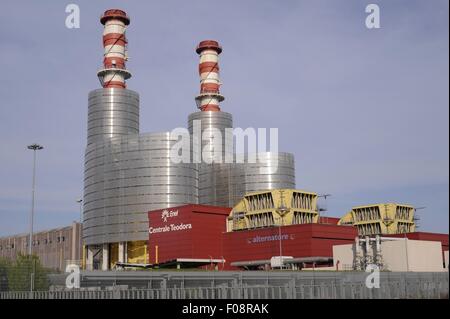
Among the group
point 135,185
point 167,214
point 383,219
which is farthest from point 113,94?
point 383,219

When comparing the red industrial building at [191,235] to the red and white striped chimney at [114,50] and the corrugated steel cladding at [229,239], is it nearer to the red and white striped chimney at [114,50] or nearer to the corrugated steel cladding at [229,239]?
the corrugated steel cladding at [229,239]

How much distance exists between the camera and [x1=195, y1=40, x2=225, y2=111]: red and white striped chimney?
172000mm

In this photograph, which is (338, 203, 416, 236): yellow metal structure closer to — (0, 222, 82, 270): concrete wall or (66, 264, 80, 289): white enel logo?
(66, 264, 80, 289): white enel logo

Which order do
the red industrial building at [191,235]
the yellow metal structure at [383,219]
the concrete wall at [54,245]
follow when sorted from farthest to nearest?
→ the concrete wall at [54,245] < the yellow metal structure at [383,219] < the red industrial building at [191,235]

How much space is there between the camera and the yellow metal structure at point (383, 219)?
395 feet

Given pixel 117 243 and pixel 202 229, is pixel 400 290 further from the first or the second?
pixel 117 243

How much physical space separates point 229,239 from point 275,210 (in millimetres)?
11990

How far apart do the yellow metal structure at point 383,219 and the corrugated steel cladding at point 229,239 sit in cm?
A: 1419

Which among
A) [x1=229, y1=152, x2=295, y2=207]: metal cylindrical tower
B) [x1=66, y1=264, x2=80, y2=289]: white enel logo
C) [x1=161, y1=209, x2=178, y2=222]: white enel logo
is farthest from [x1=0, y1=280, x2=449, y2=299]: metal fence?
[x1=229, y1=152, x2=295, y2=207]: metal cylindrical tower

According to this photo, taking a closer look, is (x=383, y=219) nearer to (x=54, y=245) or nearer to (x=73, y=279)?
(x=73, y=279)

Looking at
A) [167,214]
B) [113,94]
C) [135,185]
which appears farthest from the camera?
[113,94]

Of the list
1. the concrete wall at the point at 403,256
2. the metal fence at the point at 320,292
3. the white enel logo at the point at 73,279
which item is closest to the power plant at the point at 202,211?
the concrete wall at the point at 403,256

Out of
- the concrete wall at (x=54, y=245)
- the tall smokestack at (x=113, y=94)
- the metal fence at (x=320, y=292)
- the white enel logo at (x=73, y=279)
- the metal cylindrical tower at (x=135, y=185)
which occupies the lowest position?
the metal fence at (x=320, y=292)

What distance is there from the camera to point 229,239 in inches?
4444
